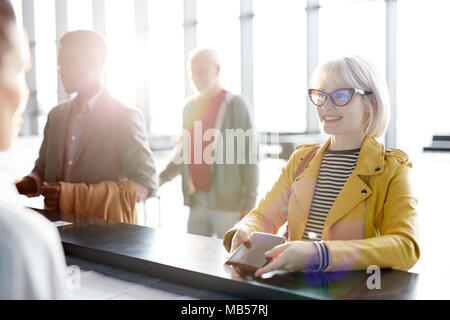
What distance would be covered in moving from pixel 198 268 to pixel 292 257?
0.26m

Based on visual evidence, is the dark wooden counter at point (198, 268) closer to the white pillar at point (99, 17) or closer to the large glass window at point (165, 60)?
the large glass window at point (165, 60)

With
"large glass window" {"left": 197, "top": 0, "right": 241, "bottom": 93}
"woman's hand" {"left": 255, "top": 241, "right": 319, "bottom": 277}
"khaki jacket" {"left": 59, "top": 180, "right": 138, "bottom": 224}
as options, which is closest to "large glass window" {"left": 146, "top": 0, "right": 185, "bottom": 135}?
"large glass window" {"left": 197, "top": 0, "right": 241, "bottom": 93}

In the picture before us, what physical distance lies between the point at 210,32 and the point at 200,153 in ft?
15.1

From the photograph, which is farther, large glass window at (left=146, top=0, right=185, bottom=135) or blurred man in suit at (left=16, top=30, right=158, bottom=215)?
large glass window at (left=146, top=0, right=185, bottom=135)

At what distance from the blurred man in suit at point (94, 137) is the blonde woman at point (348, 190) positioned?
0.85m

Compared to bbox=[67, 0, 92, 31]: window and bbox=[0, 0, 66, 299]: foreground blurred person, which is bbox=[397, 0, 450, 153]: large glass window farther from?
bbox=[67, 0, 92, 31]: window

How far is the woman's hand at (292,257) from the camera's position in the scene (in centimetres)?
110

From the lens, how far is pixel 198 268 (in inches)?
47.4

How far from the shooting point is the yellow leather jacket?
1.20m

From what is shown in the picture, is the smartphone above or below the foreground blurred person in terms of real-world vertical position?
below

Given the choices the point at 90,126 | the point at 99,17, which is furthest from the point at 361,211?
the point at 99,17

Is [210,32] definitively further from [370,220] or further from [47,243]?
[47,243]

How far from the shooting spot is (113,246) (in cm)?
145

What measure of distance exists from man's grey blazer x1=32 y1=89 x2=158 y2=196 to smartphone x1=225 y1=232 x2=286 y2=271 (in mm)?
1142
